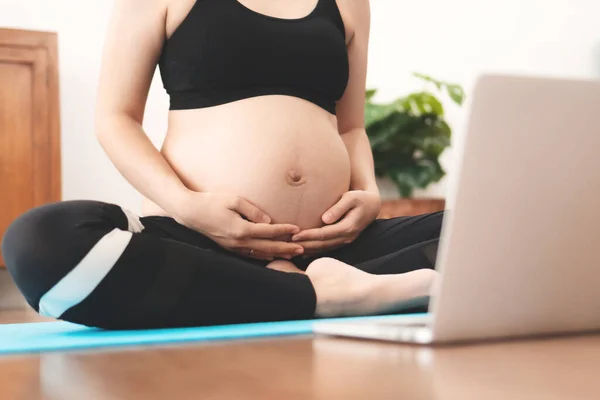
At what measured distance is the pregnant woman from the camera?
94 cm

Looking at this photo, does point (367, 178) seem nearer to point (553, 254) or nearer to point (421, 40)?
point (553, 254)

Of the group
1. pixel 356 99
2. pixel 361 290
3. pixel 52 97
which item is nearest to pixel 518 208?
pixel 361 290

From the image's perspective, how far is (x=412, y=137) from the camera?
2887mm

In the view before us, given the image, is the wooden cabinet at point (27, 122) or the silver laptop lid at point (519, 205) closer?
the silver laptop lid at point (519, 205)

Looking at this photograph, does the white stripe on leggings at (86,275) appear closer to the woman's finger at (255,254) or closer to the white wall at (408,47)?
the woman's finger at (255,254)


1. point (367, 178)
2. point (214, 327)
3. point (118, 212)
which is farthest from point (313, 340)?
point (367, 178)

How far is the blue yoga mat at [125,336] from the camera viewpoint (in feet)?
2.48

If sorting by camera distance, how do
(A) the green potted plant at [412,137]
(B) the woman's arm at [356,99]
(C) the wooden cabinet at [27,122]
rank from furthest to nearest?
(A) the green potted plant at [412,137]
(C) the wooden cabinet at [27,122]
(B) the woman's arm at [356,99]

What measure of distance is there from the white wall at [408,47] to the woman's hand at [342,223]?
1.52 meters

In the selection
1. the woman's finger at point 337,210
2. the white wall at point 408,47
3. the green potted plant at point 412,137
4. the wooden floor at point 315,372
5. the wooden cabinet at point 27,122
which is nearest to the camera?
the wooden floor at point 315,372

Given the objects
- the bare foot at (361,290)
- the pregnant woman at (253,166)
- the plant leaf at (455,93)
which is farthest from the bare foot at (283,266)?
the plant leaf at (455,93)

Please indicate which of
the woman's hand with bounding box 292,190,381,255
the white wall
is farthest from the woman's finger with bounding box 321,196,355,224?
the white wall

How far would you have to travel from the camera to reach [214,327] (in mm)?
872

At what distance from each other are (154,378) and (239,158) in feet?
1.93
